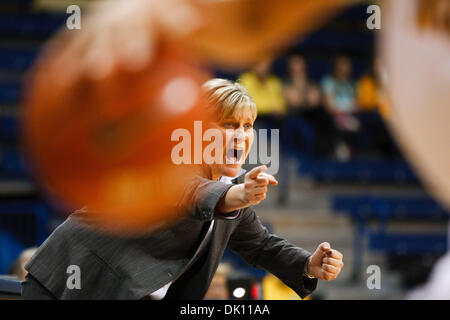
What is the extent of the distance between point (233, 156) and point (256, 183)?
0.27m

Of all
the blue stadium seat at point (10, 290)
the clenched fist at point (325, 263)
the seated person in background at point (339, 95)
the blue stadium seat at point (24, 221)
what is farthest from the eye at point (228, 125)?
the blue stadium seat at point (24, 221)

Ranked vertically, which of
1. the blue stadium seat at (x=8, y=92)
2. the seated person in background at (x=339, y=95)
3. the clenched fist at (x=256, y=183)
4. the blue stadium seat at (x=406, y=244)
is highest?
the blue stadium seat at (x=8, y=92)

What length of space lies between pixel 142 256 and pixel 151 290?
0.06m

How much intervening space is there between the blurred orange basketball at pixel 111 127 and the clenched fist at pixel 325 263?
1067mm

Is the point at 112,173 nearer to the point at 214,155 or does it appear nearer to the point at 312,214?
the point at 214,155

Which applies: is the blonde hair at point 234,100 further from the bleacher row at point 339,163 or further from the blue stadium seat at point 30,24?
the blue stadium seat at point 30,24

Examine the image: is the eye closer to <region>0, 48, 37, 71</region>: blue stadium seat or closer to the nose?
the nose

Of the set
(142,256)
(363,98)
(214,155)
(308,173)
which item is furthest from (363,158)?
(214,155)

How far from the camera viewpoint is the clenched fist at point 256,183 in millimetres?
760

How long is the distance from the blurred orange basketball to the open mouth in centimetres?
28

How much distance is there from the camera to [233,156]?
506 millimetres

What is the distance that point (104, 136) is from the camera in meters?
0.20

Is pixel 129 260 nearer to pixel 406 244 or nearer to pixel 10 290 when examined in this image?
pixel 10 290

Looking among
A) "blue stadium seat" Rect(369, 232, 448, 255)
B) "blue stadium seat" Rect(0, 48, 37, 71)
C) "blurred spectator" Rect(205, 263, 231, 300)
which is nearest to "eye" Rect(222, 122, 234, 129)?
"blurred spectator" Rect(205, 263, 231, 300)
